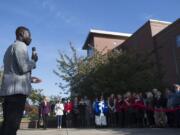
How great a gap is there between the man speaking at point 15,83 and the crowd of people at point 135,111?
33.1 ft

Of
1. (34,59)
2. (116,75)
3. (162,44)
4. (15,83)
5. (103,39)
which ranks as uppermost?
(103,39)

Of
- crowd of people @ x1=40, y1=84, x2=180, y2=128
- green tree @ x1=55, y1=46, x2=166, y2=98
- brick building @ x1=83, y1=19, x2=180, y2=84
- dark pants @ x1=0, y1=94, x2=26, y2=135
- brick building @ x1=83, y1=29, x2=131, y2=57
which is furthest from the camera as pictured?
brick building @ x1=83, y1=29, x2=131, y2=57

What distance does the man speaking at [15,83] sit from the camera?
391 centimetres

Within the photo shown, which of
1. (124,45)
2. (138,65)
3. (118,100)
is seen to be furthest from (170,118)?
(124,45)

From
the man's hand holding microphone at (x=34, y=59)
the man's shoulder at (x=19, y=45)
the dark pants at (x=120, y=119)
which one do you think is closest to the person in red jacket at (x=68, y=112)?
the dark pants at (x=120, y=119)

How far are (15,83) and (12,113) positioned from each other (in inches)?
14.2

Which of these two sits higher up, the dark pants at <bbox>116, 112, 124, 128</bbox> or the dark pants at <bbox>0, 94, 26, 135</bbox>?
the dark pants at <bbox>116, 112, 124, 128</bbox>

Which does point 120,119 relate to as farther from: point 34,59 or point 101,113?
point 34,59

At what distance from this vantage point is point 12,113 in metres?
3.91

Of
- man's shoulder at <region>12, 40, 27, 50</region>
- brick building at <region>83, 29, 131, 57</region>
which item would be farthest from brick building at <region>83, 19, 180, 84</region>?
man's shoulder at <region>12, 40, 27, 50</region>

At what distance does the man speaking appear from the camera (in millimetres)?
3908

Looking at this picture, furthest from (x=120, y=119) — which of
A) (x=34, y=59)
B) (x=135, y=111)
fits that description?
(x=34, y=59)

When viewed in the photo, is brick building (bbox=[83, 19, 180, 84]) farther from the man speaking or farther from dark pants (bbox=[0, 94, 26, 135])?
dark pants (bbox=[0, 94, 26, 135])

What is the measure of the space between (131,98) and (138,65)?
8452mm
